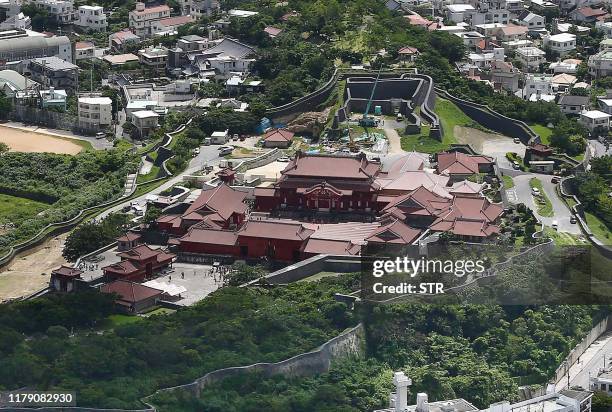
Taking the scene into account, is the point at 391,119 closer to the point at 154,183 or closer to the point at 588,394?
the point at 154,183

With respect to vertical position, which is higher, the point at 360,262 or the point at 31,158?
the point at 360,262

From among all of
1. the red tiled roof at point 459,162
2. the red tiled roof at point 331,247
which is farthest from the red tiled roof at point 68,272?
the red tiled roof at point 459,162

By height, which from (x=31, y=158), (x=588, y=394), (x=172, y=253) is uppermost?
(x=588, y=394)

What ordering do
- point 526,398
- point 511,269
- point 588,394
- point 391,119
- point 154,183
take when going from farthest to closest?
1. point 391,119
2. point 154,183
3. point 511,269
4. point 526,398
5. point 588,394

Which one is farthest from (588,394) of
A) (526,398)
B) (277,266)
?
(277,266)

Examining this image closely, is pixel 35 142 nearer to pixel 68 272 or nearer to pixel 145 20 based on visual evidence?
pixel 145 20

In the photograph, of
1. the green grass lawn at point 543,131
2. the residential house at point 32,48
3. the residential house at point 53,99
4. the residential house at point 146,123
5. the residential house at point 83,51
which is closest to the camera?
the green grass lawn at point 543,131

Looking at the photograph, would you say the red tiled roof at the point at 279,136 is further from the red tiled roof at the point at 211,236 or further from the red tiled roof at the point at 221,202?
the red tiled roof at the point at 211,236
